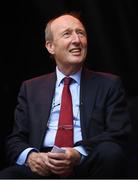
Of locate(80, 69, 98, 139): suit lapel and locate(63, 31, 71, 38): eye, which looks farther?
locate(63, 31, 71, 38): eye

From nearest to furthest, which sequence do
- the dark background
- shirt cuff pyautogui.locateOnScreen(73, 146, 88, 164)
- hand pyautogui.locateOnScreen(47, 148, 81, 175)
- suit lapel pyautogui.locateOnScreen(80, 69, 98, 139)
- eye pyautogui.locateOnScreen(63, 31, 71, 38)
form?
hand pyautogui.locateOnScreen(47, 148, 81, 175) < shirt cuff pyautogui.locateOnScreen(73, 146, 88, 164) < suit lapel pyautogui.locateOnScreen(80, 69, 98, 139) < eye pyautogui.locateOnScreen(63, 31, 71, 38) < the dark background

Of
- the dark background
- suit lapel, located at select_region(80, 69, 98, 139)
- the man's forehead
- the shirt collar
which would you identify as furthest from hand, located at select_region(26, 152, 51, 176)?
the dark background

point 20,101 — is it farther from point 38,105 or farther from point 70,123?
point 70,123

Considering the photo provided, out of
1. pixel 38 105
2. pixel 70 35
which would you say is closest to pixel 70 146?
pixel 38 105

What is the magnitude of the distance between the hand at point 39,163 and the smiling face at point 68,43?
0.54 metres

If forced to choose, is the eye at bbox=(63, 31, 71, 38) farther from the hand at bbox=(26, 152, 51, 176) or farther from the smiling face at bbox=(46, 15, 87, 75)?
the hand at bbox=(26, 152, 51, 176)

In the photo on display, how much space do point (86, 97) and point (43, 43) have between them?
0.99 metres

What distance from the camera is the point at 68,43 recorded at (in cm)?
263

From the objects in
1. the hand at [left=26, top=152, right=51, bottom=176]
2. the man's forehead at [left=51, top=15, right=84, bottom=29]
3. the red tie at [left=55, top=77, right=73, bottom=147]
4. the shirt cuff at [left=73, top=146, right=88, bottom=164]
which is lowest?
the hand at [left=26, top=152, right=51, bottom=176]

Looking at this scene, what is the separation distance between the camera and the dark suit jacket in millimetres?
2494

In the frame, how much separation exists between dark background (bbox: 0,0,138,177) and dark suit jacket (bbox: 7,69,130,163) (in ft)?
2.17

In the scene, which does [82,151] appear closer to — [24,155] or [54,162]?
[54,162]

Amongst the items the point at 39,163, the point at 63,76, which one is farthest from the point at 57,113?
the point at 39,163

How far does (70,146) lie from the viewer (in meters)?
2.54
